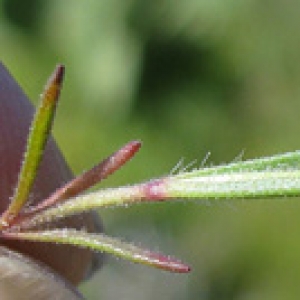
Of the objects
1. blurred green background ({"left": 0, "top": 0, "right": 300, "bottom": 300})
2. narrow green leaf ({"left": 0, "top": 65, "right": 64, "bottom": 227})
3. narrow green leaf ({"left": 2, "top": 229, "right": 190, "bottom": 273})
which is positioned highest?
blurred green background ({"left": 0, "top": 0, "right": 300, "bottom": 300})

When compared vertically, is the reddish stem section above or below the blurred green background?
below

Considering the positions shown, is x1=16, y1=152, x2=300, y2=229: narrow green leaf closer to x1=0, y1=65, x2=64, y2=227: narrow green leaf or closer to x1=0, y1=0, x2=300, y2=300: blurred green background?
x1=0, y1=65, x2=64, y2=227: narrow green leaf

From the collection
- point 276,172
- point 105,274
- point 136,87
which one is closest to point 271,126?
point 136,87

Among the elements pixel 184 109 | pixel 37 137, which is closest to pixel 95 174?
pixel 37 137

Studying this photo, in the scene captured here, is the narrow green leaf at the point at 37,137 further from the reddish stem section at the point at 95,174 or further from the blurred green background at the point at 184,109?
the blurred green background at the point at 184,109

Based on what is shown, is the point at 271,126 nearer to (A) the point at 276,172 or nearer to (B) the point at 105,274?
(B) the point at 105,274

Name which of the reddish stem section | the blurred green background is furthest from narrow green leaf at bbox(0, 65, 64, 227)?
the blurred green background
